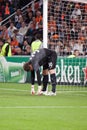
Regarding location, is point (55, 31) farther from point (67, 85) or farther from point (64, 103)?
point (64, 103)

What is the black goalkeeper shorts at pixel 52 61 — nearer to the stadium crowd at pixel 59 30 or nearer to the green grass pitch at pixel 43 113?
the green grass pitch at pixel 43 113

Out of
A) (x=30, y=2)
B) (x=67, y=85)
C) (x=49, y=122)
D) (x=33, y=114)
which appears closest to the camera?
(x=49, y=122)

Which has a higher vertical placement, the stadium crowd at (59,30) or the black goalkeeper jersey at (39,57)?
the stadium crowd at (59,30)

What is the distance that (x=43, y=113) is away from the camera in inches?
515

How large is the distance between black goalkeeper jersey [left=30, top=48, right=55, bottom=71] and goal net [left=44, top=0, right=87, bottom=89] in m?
4.82

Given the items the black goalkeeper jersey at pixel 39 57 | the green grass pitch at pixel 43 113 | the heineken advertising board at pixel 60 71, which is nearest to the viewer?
the green grass pitch at pixel 43 113

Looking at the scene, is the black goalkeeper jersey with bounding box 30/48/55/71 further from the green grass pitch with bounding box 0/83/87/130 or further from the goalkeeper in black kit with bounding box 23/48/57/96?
the green grass pitch with bounding box 0/83/87/130

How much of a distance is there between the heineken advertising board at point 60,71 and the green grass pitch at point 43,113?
20.5ft

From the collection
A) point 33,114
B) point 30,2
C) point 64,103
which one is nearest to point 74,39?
point 30,2

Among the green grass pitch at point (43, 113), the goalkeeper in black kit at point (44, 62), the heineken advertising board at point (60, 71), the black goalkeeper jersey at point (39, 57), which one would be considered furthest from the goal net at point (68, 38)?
the green grass pitch at point (43, 113)

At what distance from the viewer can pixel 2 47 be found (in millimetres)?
27609

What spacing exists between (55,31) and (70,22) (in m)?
1.27

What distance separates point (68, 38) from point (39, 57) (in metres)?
7.72

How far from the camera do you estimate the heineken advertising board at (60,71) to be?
23.8m
